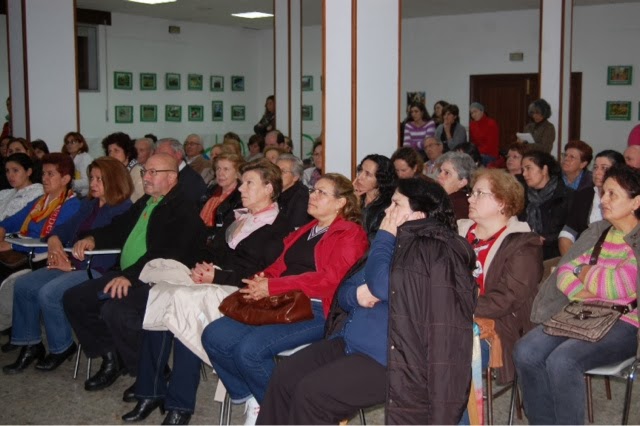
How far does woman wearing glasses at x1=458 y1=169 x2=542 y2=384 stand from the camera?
348 cm

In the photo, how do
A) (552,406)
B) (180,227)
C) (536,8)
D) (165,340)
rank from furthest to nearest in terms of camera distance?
(536,8) → (180,227) → (165,340) → (552,406)

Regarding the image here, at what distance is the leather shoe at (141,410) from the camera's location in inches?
158

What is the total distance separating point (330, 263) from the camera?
365 cm

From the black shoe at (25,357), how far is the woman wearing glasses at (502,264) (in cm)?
276

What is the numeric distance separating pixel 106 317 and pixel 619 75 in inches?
438

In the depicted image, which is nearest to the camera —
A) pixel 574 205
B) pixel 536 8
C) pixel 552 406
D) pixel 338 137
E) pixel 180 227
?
pixel 552 406

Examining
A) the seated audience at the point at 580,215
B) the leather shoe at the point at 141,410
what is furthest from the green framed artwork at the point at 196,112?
the leather shoe at the point at 141,410

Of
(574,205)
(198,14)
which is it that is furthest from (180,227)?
(198,14)

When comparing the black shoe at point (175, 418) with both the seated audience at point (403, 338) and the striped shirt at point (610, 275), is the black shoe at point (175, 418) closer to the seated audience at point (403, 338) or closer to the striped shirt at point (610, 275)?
the seated audience at point (403, 338)

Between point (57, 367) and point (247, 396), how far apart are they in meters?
1.74

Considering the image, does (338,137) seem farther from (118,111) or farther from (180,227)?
(118,111)

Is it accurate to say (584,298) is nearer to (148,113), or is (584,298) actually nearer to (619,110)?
(619,110)

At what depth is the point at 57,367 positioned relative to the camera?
4.86 m

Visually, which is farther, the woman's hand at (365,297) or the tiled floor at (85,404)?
the tiled floor at (85,404)
